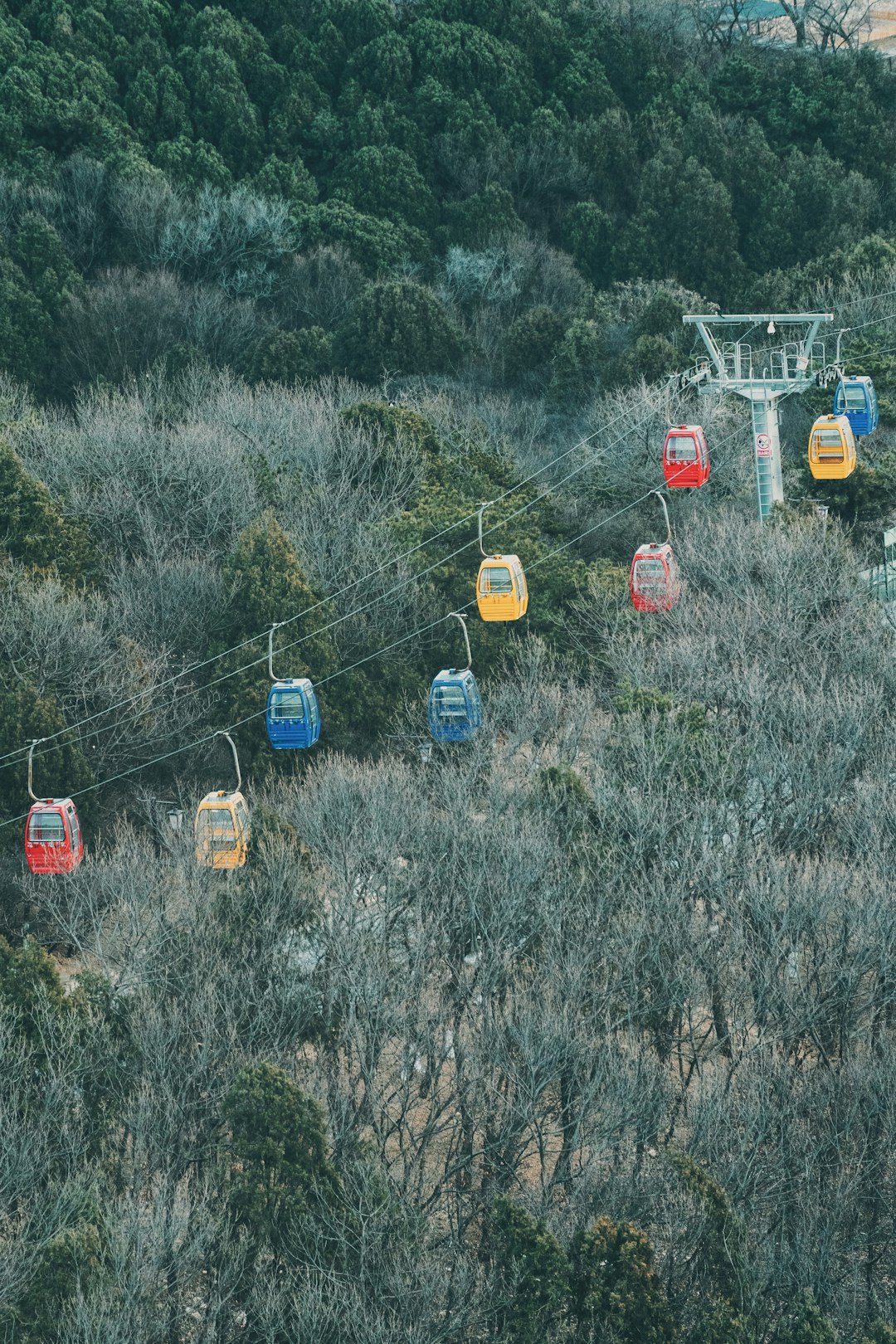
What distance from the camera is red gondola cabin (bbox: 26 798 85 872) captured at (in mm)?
30875

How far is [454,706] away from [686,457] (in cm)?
604

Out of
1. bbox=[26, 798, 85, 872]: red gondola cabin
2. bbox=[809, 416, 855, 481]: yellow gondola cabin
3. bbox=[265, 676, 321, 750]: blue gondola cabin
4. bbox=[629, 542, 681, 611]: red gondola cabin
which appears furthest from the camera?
bbox=[809, 416, 855, 481]: yellow gondola cabin

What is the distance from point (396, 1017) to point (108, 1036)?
4.36 meters

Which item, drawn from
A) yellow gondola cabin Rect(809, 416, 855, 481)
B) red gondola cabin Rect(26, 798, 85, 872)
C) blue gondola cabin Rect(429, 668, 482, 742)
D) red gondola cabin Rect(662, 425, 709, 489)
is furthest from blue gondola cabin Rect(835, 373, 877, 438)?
red gondola cabin Rect(26, 798, 85, 872)

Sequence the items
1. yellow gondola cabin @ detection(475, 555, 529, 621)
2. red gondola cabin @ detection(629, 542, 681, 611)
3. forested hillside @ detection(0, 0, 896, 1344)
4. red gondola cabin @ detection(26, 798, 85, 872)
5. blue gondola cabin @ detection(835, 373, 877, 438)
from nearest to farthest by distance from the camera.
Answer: forested hillside @ detection(0, 0, 896, 1344), red gondola cabin @ detection(26, 798, 85, 872), yellow gondola cabin @ detection(475, 555, 529, 621), red gondola cabin @ detection(629, 542, 681, 611), blue gondola cabin @ detection(835, 373, 877, 438)

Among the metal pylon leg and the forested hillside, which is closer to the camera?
the forested hillside

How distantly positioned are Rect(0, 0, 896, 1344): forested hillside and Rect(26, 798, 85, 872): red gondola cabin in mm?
1709

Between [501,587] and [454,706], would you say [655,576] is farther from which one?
[454,706]

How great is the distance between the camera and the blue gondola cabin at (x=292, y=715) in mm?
32344

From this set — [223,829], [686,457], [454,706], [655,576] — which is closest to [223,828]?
[223,829]

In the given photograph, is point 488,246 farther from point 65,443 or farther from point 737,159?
point 65,443

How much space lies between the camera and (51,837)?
3095 cm

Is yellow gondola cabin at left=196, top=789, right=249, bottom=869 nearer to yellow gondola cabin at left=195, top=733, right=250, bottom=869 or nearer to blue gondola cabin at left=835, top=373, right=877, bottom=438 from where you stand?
yellow gondola cabin at left=195, top=733, right=250, bottom=869

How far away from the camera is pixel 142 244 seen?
6675 centimetres
